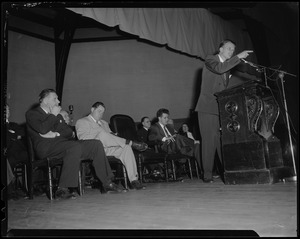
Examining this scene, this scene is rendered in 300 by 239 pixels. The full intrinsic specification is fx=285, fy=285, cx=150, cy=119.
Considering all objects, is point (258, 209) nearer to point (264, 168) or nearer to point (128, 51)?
point (264, 168)

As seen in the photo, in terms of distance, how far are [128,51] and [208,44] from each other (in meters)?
2.32

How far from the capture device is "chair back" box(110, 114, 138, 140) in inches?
168

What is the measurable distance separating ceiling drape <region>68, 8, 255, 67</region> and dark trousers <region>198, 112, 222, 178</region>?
82.8 inches

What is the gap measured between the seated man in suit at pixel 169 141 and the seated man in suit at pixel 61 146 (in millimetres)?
1294

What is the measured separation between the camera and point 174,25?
18.0 ft

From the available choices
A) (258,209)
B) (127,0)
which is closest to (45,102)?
(127,0)

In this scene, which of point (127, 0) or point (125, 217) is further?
point (125, 217)

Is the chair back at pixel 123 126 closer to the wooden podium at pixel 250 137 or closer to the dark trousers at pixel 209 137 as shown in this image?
the dark trousers at pixel 209 137

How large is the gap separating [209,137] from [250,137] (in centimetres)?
53

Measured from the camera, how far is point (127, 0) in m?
1.21

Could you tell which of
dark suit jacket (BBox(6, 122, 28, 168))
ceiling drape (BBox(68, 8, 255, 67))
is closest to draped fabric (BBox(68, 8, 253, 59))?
ceiling drape (BBox(68, 8, 255, 67))

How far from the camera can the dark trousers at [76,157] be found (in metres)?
2.98

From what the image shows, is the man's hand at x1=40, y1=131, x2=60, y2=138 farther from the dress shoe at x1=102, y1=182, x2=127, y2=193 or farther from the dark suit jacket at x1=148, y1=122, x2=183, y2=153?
the dark suit jacket at x1=148, y1=122, x2=183, y2=153

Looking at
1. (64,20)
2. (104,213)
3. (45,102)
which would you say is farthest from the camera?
(64,20)
